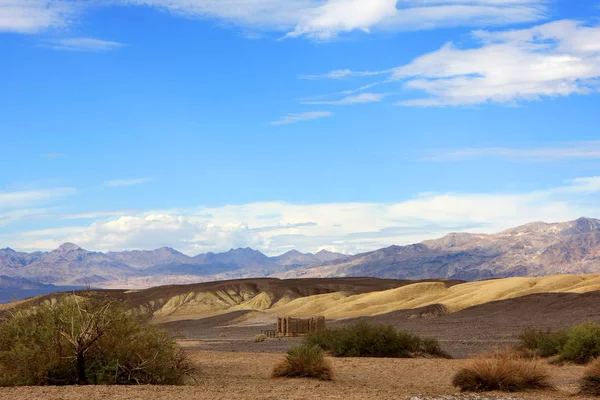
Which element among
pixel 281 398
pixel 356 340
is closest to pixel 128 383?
pixel 281 398

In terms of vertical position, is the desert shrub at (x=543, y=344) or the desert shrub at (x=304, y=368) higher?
the desert shrub at (x=304, y=368)

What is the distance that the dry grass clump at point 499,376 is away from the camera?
1984 centimetres

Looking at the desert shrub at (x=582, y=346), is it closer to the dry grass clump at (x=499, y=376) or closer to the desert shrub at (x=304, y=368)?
the dry grass clump at (x=499, y=376)

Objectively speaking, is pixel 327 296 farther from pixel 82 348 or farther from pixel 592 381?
pixel 82 348

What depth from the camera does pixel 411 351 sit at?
33781mm

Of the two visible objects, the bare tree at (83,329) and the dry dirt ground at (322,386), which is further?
the bare tree at (83,329)

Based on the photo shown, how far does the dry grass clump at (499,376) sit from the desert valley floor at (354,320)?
1.44 feet

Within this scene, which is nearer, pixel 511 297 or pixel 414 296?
pixel 511 297

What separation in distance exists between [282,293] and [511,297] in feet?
163

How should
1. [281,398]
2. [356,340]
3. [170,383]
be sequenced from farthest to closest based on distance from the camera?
[356,340] < [170,383] < [281,398]

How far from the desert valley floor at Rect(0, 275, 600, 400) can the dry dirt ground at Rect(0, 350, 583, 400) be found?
0.03 meters

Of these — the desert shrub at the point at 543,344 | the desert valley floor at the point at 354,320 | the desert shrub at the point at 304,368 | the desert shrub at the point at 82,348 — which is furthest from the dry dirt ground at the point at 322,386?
the desert shrub at the point at 543,344

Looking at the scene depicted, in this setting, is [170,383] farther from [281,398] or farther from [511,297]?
[511,297]

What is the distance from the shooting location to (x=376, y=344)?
109ft
